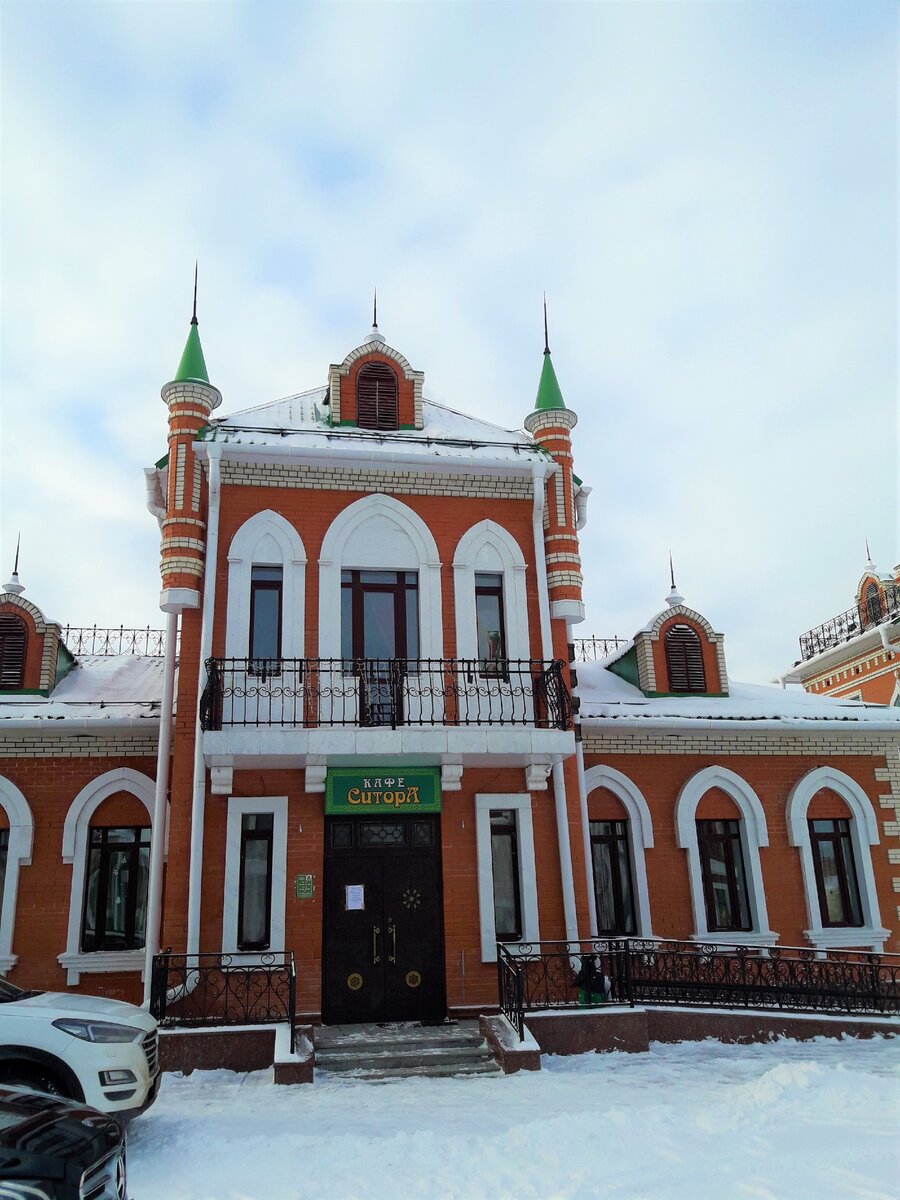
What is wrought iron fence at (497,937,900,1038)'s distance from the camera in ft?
33.8

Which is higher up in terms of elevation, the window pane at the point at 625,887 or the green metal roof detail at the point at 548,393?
the green metal roof detail at the point at 548,393

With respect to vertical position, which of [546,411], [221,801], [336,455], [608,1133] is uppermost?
[546,411]

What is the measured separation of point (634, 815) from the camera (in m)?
13.1

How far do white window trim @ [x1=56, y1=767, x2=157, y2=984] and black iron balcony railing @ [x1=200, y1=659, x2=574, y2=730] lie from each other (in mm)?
2242

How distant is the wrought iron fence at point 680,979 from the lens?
10.3 meters

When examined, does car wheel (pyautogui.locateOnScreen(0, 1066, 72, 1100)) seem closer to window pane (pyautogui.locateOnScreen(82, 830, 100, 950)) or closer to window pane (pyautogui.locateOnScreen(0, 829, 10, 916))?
window pane (pyautogui.locateOnScreen(82, 830, 100, 950))

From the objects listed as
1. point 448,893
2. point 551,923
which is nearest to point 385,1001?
point 448,893

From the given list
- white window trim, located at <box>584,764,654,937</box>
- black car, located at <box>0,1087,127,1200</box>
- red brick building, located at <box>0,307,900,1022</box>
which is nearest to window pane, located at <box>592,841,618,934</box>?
red brick building, located at <box>0,307,900,1022</box>

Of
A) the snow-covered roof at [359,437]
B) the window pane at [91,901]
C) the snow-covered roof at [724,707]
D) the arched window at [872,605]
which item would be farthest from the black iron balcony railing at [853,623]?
the window pane at [91,901]

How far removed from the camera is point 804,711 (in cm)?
1425

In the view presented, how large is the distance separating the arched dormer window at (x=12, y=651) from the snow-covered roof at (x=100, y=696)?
0.27m

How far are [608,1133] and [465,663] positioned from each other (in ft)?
19.2

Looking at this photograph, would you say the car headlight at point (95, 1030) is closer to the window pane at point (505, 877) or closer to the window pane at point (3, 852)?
the window pane at point (505, 877)

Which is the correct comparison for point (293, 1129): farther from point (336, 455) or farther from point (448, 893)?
point (336, 455)
